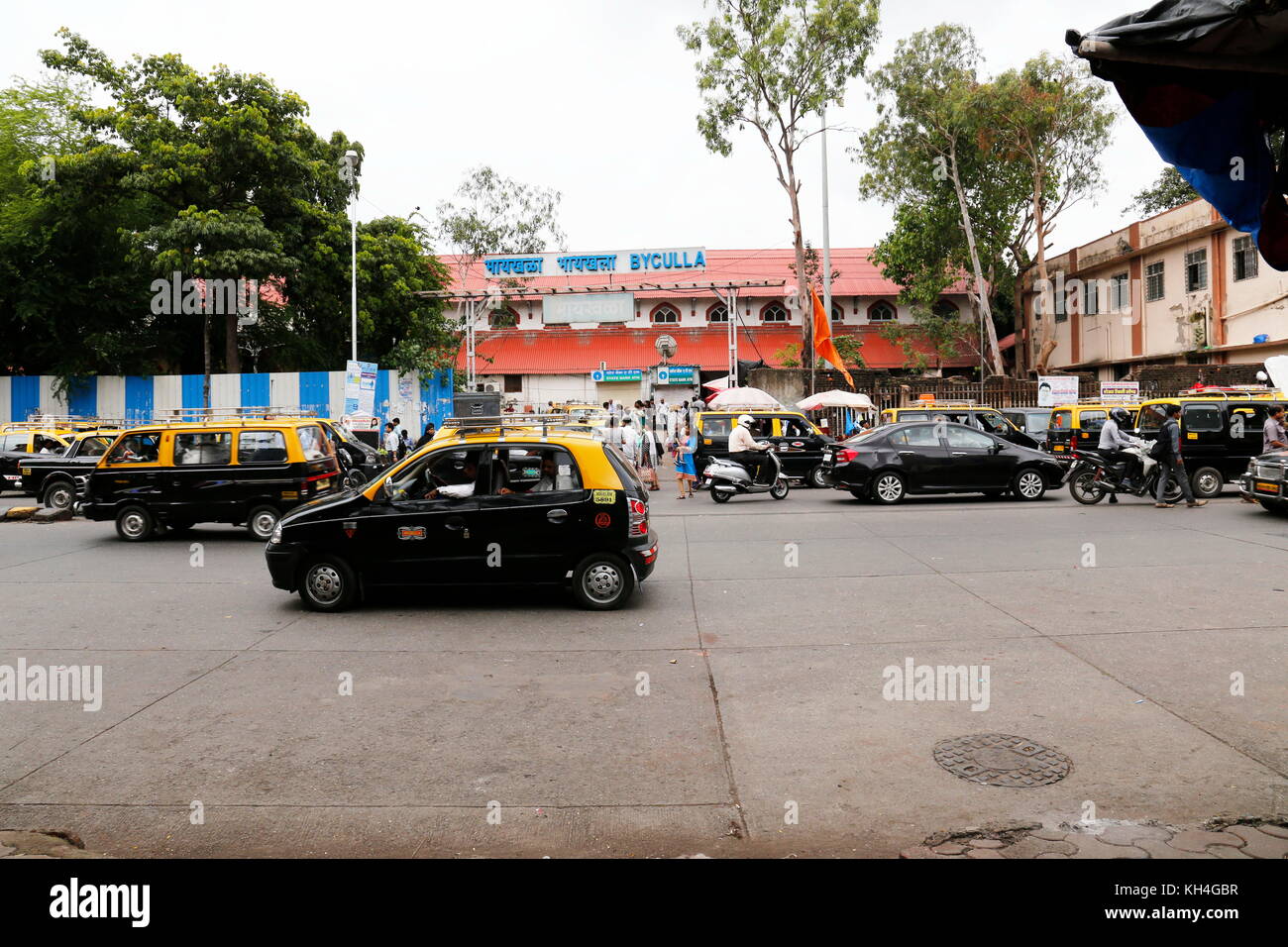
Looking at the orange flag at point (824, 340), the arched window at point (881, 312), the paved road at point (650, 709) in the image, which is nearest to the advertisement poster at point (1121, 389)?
the orange flag at point (824, 340)

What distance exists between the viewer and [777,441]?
22.1 meters

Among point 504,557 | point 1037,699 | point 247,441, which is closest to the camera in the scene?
point 1037,699

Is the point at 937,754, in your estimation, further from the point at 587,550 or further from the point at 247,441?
the point at 247,441

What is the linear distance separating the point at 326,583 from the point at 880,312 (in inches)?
1637

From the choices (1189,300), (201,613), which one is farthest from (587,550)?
(1189,300)

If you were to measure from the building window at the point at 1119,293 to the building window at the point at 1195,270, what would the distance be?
3.80m

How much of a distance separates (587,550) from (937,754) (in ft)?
14.8

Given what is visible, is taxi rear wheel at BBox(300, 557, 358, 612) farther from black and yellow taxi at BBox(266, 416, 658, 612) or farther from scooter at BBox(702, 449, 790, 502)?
scooter at BBox(702, 449, 790, 502)

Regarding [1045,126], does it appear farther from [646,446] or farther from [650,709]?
[650,709]

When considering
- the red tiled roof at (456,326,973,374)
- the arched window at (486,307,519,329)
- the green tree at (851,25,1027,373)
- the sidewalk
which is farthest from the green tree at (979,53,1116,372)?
the sidewalk

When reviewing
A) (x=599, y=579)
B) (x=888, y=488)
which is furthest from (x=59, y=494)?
(x=888, y=488)

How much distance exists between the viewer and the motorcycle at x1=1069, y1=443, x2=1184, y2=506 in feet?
55.5
